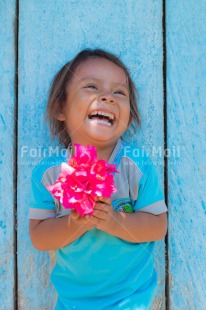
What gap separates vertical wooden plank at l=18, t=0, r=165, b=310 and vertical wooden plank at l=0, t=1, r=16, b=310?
3 centimetres

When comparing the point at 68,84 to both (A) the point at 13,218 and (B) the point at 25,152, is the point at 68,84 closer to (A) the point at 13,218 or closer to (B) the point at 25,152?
(B) the point at 25,152

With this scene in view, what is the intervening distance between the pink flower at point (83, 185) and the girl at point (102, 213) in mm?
132

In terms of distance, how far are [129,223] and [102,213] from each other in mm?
116

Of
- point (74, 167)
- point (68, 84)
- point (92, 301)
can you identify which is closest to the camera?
point (74, 167)

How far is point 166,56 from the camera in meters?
1.46

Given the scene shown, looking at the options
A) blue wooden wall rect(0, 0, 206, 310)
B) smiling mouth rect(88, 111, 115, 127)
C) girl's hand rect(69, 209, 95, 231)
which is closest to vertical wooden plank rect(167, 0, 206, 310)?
blue wooden wall rect(0, 0, 206, 310)

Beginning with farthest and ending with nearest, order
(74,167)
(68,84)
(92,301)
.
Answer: (68,84)
(92,301)
(74,167)

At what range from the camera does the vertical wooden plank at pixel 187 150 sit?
4.68ft

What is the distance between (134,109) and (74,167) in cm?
48

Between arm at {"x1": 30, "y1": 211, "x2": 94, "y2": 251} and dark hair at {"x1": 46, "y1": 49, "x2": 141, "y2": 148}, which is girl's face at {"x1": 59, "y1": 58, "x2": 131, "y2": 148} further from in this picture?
arm at {"x1": 30, "y1": 211, "x2": 94, "y2": 251}

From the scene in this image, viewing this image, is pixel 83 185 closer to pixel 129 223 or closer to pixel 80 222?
pixel 80 222

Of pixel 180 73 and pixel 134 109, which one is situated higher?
pixel 180 73

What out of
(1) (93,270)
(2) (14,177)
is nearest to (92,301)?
(1) (93,270)

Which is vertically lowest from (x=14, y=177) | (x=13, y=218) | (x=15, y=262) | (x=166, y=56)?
(x=15, y=262)
